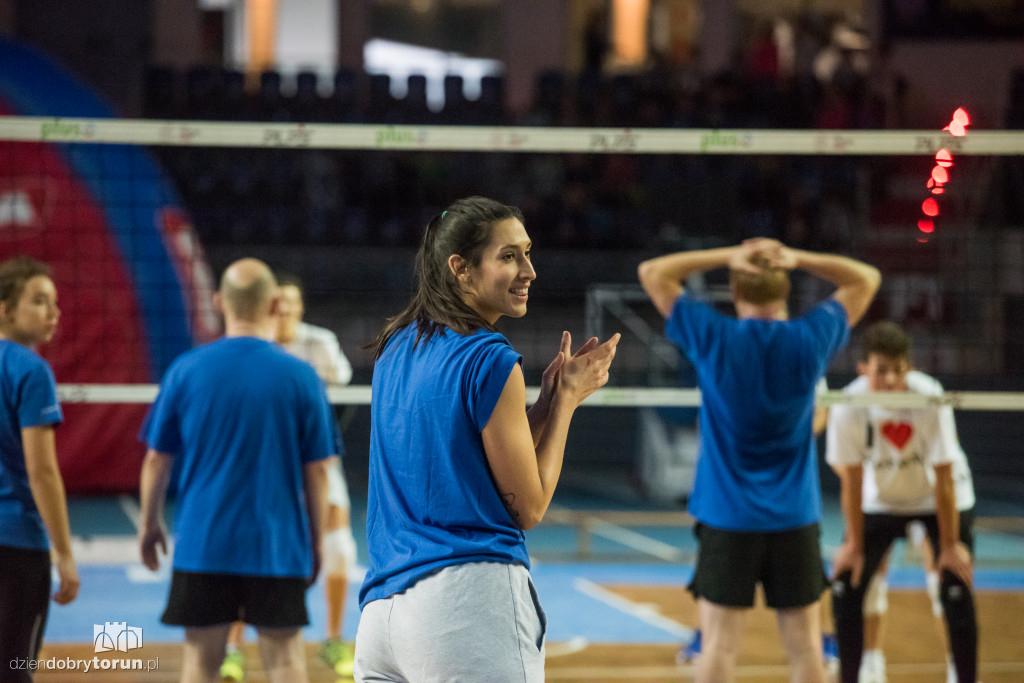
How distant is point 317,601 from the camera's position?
7.37 metres

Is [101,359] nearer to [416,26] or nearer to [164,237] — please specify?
[164,237]

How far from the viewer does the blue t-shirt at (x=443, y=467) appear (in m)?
2.17

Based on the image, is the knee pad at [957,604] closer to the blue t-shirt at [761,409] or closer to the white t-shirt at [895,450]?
the white t-shirt at [895,450]

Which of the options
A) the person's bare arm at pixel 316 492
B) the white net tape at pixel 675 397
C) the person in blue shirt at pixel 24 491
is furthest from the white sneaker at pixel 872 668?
the person in blue shirt at pixel 24 491

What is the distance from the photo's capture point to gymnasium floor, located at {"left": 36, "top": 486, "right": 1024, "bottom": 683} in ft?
18.5

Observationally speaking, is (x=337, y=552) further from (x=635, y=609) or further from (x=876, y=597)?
(x=876, y=597)

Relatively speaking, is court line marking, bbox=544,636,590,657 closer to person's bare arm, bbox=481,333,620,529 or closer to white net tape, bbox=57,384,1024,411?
white net tape, bbox=57,384,1024,411

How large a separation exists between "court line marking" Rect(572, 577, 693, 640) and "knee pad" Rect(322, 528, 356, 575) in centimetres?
216

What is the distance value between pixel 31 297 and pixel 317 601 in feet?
13.9

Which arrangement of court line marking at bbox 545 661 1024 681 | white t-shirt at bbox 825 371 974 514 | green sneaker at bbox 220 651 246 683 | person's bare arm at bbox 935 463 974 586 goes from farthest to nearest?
court line marking at bbox 545 661 1024 681
green sneaker at bbox 220 651 246 683
white t-shirt at bbox 825 371 974 514
person's bare arm at bbox 935 463 974 586

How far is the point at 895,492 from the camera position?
4.63 metres

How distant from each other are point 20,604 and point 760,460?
2694 millimetres

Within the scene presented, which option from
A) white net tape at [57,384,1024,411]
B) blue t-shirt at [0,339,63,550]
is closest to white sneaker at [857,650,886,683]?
white net tape at [57,384,1024,411]

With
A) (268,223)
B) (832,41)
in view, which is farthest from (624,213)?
(832,41)
